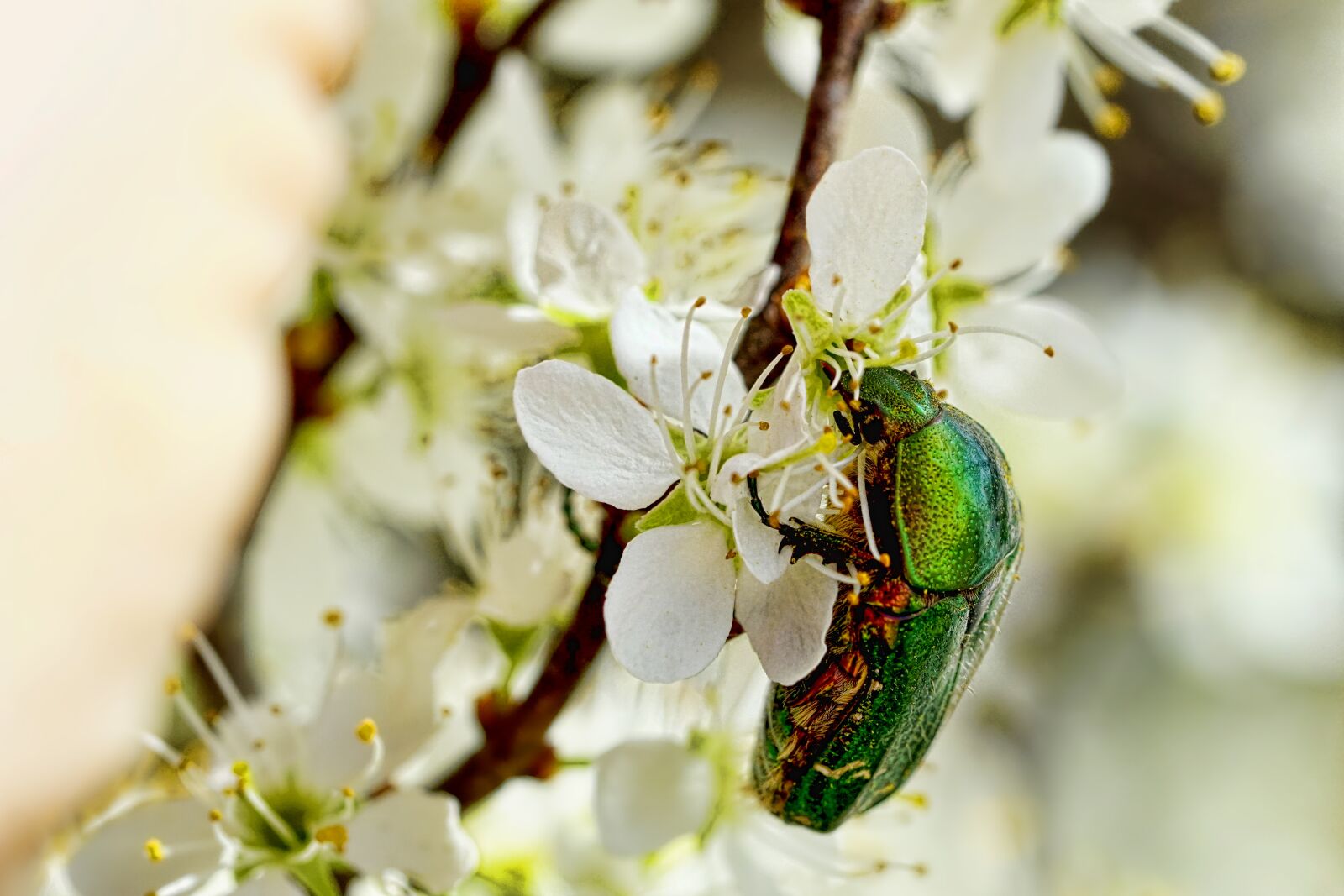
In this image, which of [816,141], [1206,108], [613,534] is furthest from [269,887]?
[1206,108]

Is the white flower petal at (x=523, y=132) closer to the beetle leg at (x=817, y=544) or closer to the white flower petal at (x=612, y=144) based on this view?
the white flower petal at (x=612, y=144)

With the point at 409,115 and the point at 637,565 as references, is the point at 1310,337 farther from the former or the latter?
the point at 637,565

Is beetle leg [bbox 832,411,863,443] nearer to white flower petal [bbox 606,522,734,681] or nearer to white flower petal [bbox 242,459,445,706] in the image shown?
white flower petal [bbox 606,522,734,681]

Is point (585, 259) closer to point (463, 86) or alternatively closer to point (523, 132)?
point (523, 132)

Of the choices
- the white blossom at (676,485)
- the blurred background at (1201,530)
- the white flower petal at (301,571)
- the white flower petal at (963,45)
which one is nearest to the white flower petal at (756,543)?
the white blossom at (676,485)

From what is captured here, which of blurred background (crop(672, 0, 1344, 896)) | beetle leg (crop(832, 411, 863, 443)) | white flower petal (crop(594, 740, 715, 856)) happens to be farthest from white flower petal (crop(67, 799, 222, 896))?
blurred background (crop(672, 0, 1344, 896))

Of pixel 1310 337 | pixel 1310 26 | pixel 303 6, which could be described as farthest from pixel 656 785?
pixel 1310 26
